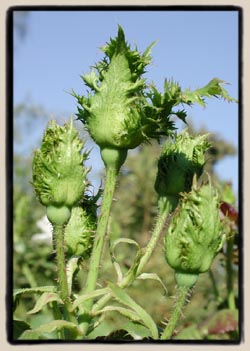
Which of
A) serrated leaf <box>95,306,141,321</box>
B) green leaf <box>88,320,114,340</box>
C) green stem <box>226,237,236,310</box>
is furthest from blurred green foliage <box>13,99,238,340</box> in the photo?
serrated leaf <box>95,306,141,321</box>

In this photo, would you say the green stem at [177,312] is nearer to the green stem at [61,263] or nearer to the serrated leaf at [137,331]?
the serrated leaf at [137,331]

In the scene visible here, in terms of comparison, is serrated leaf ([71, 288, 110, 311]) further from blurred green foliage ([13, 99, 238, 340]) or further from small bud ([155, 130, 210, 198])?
blurred green foliage ([13, 99, 238, 340])

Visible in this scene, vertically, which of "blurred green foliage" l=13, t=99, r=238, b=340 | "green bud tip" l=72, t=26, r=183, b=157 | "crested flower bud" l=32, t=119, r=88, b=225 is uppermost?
"green bud tip" l=72, t=26, r=183, b=157

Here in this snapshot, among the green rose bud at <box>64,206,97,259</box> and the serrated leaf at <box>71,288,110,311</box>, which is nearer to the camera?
the serrated leaf at <box>71,288,110,311</box>

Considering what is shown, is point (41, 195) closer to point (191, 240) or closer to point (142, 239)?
point (191, 240)

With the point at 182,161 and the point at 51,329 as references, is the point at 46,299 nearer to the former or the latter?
the point at 51,329

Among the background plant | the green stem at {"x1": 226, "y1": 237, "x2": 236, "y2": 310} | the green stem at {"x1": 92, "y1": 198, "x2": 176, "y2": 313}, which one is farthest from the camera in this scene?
the green stem at {"x1": 226, "y1": 237, "x2": 236, "y2": 310}
